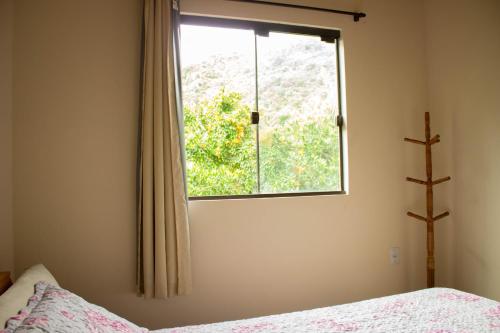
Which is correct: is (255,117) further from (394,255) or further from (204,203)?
(394,255)

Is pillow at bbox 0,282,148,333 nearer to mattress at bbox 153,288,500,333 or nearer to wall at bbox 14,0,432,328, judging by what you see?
mattress at bbox 153,288,500,333

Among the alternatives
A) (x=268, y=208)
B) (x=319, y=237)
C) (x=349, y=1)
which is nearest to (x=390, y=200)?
(x=319, y=237)

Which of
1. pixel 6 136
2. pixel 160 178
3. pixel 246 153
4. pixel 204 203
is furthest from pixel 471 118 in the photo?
pixel 6 136

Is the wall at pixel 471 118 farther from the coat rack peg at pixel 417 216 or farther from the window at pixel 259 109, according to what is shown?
the window at pixel 259 109

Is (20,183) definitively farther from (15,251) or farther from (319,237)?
(319,237)

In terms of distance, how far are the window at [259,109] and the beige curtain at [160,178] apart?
25cm

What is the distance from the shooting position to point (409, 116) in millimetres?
2875

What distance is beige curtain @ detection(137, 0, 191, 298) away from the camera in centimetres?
210

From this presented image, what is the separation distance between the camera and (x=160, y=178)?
2113 millimetres

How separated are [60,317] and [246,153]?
1675 mm

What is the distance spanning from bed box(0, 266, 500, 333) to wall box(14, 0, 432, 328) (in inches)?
23.7

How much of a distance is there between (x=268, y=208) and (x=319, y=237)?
46 centimetres

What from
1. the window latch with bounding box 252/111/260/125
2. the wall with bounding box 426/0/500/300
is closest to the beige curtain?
the window latch with bounding box 252/111/260/125

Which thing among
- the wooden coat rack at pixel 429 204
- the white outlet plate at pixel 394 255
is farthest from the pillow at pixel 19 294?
the wooden coat rack at pixel 429 204
